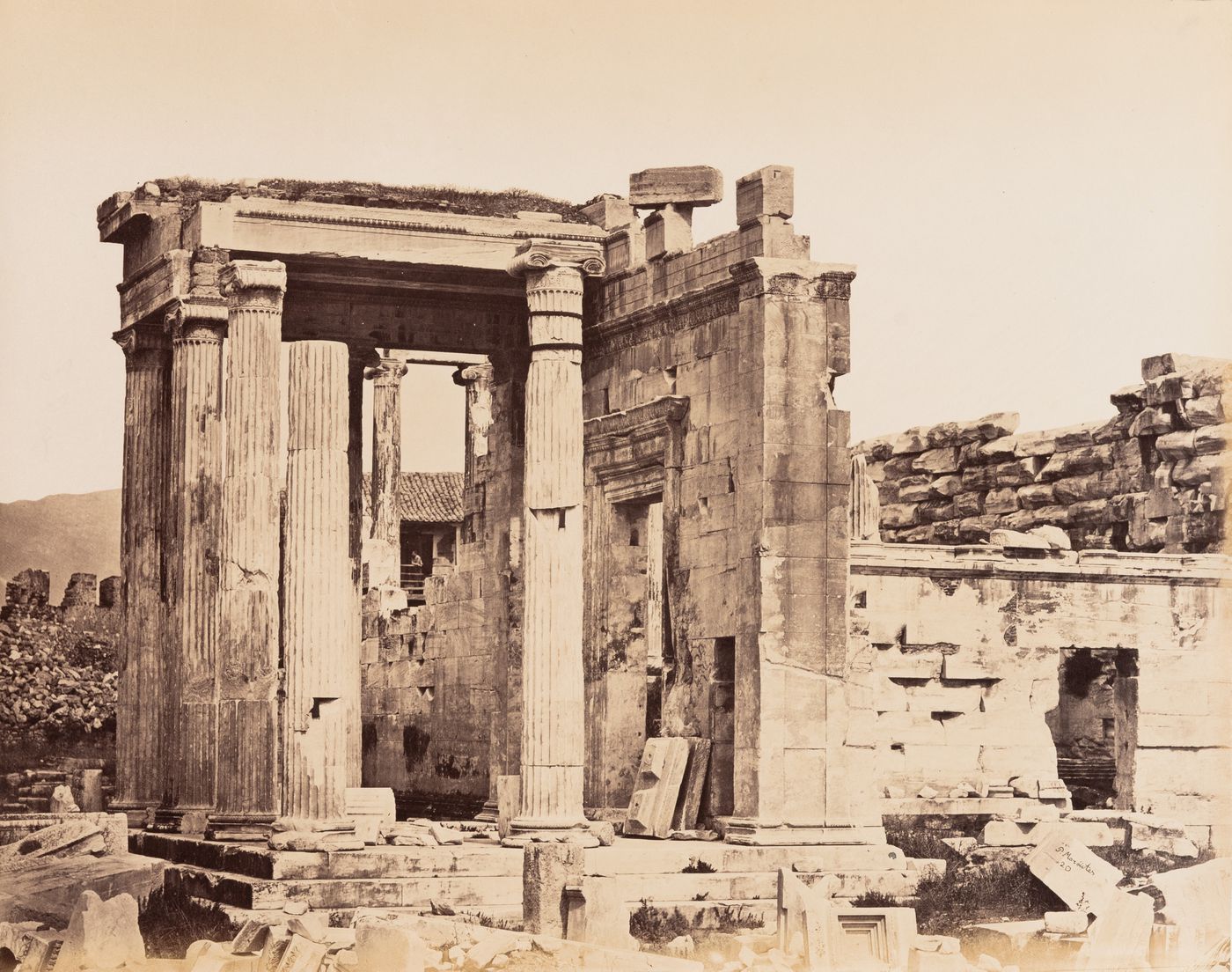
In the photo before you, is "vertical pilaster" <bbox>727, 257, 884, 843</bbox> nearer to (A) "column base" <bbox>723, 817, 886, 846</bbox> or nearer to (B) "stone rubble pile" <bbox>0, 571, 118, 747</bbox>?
(A) "column base" <bbox>723, 817, 886, 846</bbox>

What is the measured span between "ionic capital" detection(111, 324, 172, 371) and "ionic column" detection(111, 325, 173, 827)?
0.01 m

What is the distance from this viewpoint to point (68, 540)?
8031 cm

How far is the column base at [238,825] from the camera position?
23.7m

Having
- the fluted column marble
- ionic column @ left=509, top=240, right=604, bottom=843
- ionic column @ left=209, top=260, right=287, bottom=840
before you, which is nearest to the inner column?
the fluted column marble

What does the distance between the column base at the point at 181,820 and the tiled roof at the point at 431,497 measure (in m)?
33.5

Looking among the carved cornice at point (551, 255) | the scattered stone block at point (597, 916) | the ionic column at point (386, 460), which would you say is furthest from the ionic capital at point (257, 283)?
the ionic column at point (386, 460)

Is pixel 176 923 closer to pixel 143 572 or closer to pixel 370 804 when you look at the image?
pixel 370 804

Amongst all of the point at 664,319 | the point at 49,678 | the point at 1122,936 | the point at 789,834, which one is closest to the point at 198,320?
the point at 664,319

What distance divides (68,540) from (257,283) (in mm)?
58174

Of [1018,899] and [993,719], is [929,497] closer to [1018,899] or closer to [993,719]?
[993,719]

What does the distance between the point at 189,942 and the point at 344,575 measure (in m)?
4.47

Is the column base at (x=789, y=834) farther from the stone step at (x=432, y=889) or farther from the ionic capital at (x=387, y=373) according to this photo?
the ionic capital at (x=387, y=373)

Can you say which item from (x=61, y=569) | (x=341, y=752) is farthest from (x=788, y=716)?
(x=61, y=569)

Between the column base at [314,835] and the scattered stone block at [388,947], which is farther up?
the column base at [314,835]
